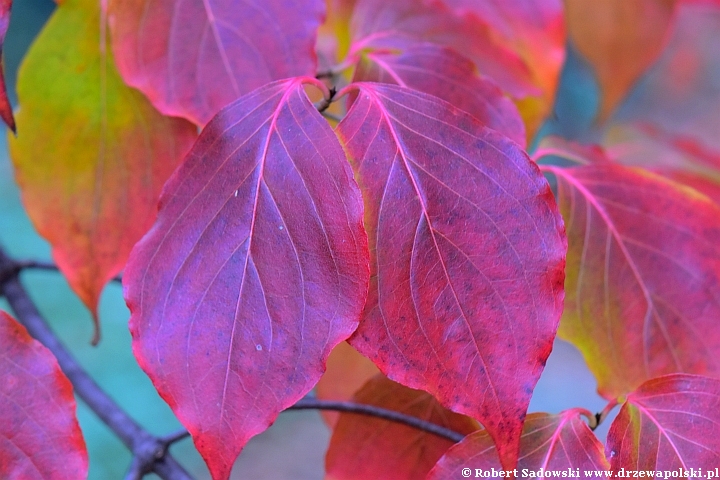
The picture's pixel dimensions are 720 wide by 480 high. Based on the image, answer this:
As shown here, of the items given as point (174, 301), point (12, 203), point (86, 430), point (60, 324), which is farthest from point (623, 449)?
point (12, 203)

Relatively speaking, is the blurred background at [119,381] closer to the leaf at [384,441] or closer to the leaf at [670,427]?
the leaf at [384,441]

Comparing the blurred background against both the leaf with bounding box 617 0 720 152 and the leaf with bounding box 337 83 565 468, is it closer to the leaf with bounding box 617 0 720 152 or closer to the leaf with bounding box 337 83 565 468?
the leaf with bounding box 617 0 720 152

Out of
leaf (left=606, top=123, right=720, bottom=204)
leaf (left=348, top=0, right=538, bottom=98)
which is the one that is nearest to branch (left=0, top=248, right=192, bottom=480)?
leaf (left=348, top=0, right=538, bottom=98)

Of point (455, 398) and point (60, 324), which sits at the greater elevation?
point (455, 398)

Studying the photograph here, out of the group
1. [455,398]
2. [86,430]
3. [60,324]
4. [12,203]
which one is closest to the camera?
[455,398]

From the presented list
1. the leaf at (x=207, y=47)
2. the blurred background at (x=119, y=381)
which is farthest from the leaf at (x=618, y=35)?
the blurred background at (x=119, y=381)

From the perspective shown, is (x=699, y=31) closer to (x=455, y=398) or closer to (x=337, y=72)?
(x=337, y=72)

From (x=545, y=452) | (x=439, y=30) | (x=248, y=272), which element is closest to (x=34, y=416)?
(x=248, y=272)

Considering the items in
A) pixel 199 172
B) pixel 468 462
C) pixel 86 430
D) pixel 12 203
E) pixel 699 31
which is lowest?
pixel 86 430
